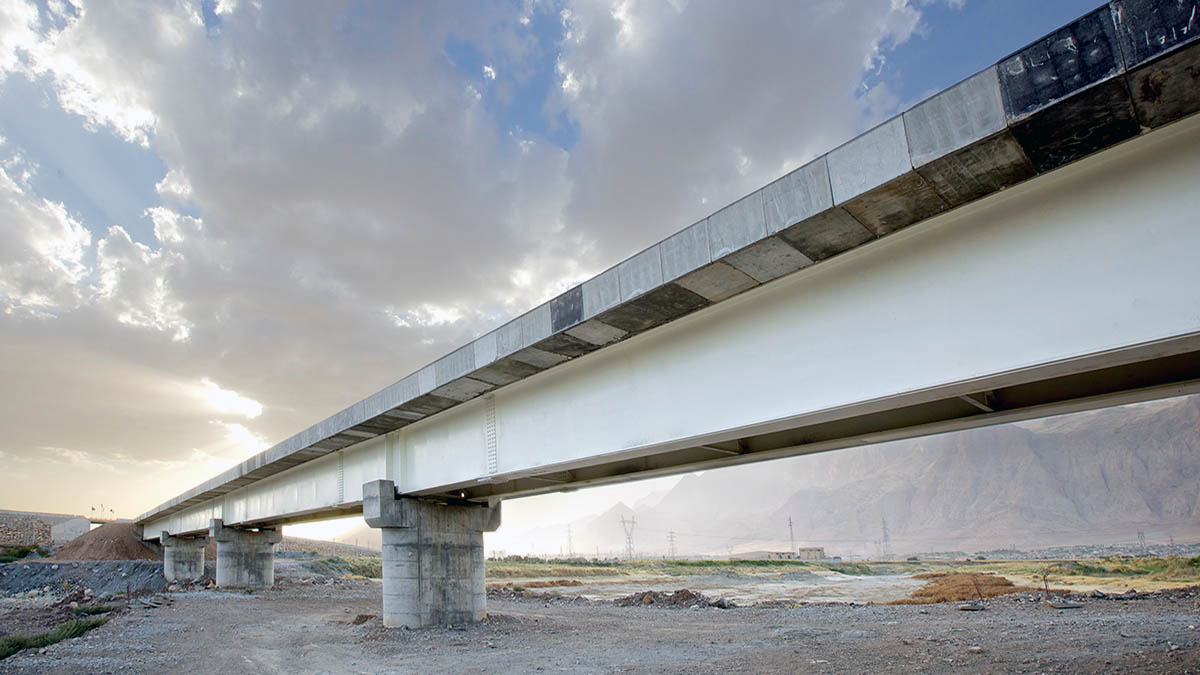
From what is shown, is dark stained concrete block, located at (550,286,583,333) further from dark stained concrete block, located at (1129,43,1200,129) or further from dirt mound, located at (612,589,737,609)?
dirt mound, located at (612,589,737,609)

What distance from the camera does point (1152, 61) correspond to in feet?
13.0

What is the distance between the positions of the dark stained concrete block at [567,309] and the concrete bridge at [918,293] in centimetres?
2

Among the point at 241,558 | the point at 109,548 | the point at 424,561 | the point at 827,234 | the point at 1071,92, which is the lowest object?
the point at 241,558

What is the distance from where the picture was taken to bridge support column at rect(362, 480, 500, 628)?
13.5m

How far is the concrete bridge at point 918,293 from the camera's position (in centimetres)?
442

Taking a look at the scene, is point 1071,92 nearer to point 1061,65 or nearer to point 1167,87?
point 1061,65

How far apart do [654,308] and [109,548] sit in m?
53.1

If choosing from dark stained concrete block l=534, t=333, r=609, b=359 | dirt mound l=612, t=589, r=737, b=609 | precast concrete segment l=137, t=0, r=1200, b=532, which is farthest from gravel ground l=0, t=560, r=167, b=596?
precast concrete segment l=137, t=0, r=1200, b=532

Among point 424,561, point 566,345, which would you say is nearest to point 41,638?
point 424,561

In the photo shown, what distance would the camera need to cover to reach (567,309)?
8.27m

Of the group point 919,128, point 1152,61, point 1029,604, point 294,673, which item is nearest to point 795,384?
point 919,128

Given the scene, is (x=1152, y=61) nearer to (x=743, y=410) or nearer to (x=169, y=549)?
(x=743, y=410)

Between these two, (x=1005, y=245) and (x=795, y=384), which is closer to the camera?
(x=1005, y=245)

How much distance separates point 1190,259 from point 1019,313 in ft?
3.45
